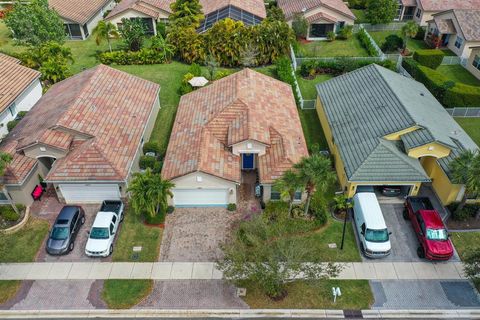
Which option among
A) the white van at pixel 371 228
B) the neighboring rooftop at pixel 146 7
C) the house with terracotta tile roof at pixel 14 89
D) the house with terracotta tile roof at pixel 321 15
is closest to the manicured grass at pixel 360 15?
the house with terracotta tile roof at pixel 321 15

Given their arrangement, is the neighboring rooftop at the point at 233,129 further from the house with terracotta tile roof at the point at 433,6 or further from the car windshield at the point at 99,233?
the house with terracotta tile roof at the point at 433,6

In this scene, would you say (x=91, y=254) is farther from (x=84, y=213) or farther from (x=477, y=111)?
(x=477, y=111)

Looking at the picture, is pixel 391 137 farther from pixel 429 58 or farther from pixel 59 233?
pixel 59 233

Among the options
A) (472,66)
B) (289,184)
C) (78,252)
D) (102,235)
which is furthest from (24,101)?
(472,66)

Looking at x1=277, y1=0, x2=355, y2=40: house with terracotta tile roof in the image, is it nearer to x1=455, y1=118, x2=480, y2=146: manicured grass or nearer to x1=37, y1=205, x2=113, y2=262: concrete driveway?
x1=455, y1=118, x2=480, y2=146: manicured grass

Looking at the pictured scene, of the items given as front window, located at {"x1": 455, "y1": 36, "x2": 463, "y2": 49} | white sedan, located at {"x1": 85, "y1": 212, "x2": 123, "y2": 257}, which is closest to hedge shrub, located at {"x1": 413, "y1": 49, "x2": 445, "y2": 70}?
front window, located at {"x1": 455, "y1": 36, "x2": 463, "y2": 49}
